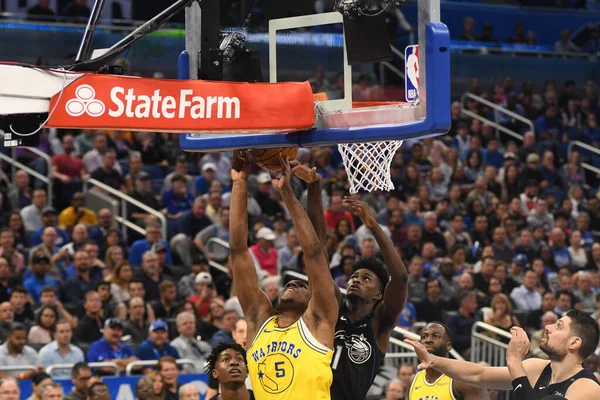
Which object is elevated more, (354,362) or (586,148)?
(586,148)

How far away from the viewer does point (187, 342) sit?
11.2m

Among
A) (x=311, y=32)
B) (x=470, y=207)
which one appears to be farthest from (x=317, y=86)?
(x=470, y=207)

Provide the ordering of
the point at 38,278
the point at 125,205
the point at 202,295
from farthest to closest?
1. the point at 125,205
2. the point at 202,295
3. the point at 38,278

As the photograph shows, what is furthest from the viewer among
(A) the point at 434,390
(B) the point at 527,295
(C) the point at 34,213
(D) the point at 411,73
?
(B) the point at 527,295

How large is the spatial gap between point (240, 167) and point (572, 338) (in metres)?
2.25

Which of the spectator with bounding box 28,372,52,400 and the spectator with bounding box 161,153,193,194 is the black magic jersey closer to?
the spectator with bounding box 28,372,52,400

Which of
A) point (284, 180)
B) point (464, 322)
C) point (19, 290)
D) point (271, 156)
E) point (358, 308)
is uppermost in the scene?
point (271, 156)

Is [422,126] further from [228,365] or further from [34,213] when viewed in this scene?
[34,213]

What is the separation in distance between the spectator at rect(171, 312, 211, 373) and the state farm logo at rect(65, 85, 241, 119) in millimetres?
5454

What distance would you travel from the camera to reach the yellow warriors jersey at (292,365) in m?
6.52

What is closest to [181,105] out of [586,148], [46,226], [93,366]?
[93,366]

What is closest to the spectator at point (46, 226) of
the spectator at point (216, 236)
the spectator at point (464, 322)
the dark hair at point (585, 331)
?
the spectator at point (216, 236)

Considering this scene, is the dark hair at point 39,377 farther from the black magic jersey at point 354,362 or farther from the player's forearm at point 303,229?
the player's forearm at point 303,229

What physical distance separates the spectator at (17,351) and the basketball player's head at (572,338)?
5298mm
